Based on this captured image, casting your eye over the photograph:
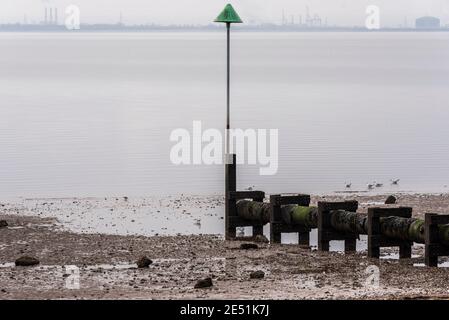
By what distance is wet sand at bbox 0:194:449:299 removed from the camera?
76.2 feet

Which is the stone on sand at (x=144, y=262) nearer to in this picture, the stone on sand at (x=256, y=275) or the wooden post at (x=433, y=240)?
the stone on sand at (x=256, y=275)

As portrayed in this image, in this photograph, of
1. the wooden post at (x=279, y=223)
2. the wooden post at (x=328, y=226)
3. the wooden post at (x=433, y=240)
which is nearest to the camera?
the wooden post at (x=433, y=240)

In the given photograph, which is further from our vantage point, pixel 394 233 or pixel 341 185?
pixel 341 185

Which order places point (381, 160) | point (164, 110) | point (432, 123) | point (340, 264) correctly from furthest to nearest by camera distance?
point (164, 110)
point (432, 123)
point (381, 160)
point (340, 264)

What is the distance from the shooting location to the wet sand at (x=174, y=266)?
914 inches

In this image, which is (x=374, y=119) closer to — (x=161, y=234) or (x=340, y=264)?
(x=161, y=234)

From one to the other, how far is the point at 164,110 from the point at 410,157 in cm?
3443

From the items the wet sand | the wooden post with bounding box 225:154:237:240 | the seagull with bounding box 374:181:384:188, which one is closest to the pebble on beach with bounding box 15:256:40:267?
the wet sand

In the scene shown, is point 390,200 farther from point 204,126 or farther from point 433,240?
point 204,126

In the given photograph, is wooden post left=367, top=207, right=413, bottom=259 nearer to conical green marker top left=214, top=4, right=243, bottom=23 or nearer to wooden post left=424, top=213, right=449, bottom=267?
wooden post left=424, top=213, right=449, bottom=267

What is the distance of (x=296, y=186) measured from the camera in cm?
4909

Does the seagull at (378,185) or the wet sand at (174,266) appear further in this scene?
the seagull at (378,185)

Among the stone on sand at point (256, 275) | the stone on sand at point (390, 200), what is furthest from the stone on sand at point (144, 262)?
the stone on sand at point (390, 200)

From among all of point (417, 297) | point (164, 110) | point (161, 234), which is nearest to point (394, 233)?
point (417, 297)
